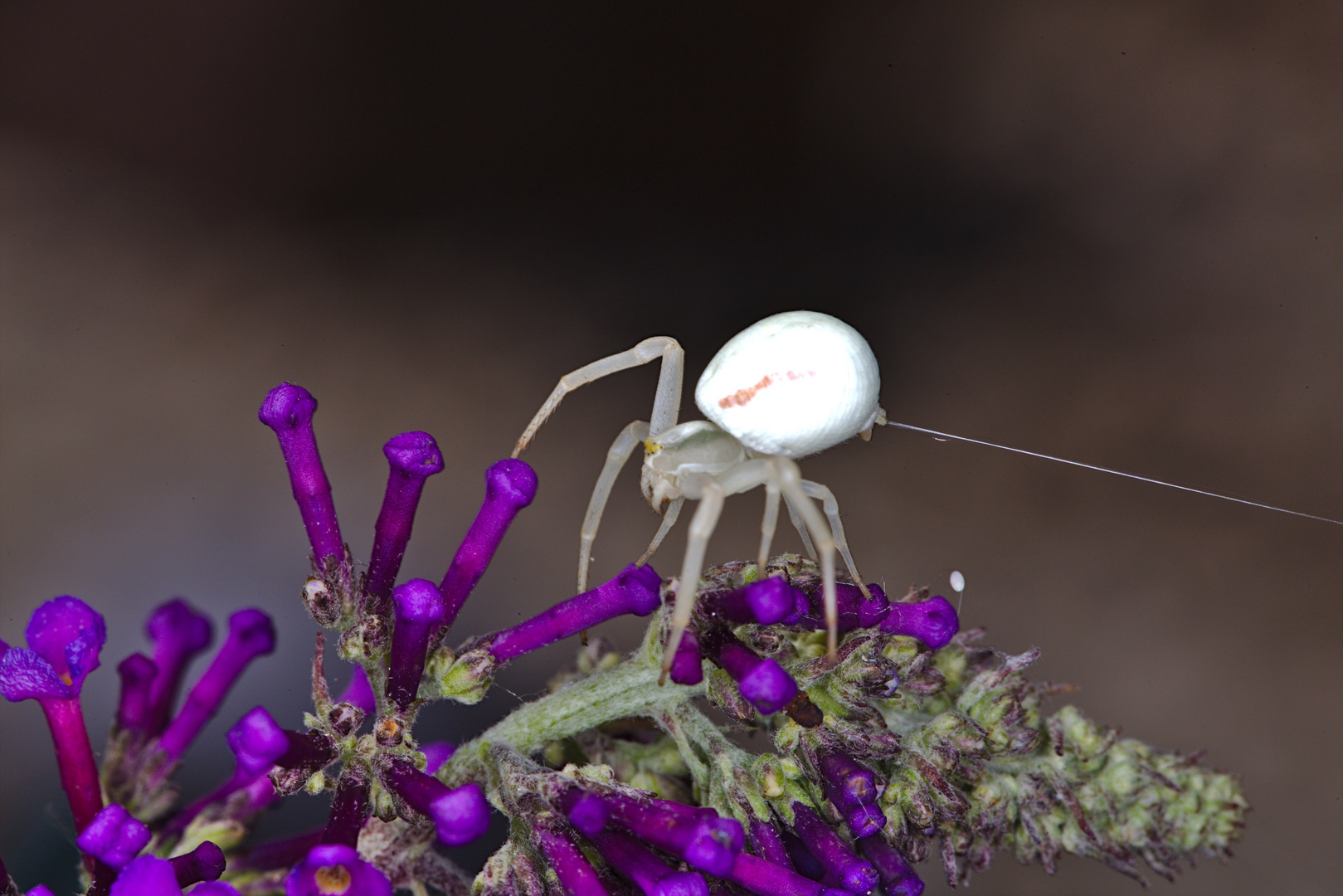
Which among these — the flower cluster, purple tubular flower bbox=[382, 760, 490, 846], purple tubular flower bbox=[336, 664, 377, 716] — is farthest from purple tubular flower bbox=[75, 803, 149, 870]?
purple tubular flower bbox=[336, 664, 377, 716]

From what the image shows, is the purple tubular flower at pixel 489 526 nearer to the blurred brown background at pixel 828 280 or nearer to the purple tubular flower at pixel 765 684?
the purple tubular flower at pixel 765 684

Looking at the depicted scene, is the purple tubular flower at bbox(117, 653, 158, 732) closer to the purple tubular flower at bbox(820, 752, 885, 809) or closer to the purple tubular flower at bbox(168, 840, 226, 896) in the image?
the purple tubular flower at bbox(168, 840, 226, 896)

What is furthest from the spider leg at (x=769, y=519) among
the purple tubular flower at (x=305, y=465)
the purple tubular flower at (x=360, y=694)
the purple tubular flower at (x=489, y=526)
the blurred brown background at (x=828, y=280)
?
the blurred brown background at (x=828, y=280)

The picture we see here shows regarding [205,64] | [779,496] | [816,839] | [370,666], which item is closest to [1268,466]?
[779,496]

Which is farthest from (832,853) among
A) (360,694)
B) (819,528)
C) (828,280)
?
(828,280)

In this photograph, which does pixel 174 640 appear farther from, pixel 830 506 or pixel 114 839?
pixel 830 506
